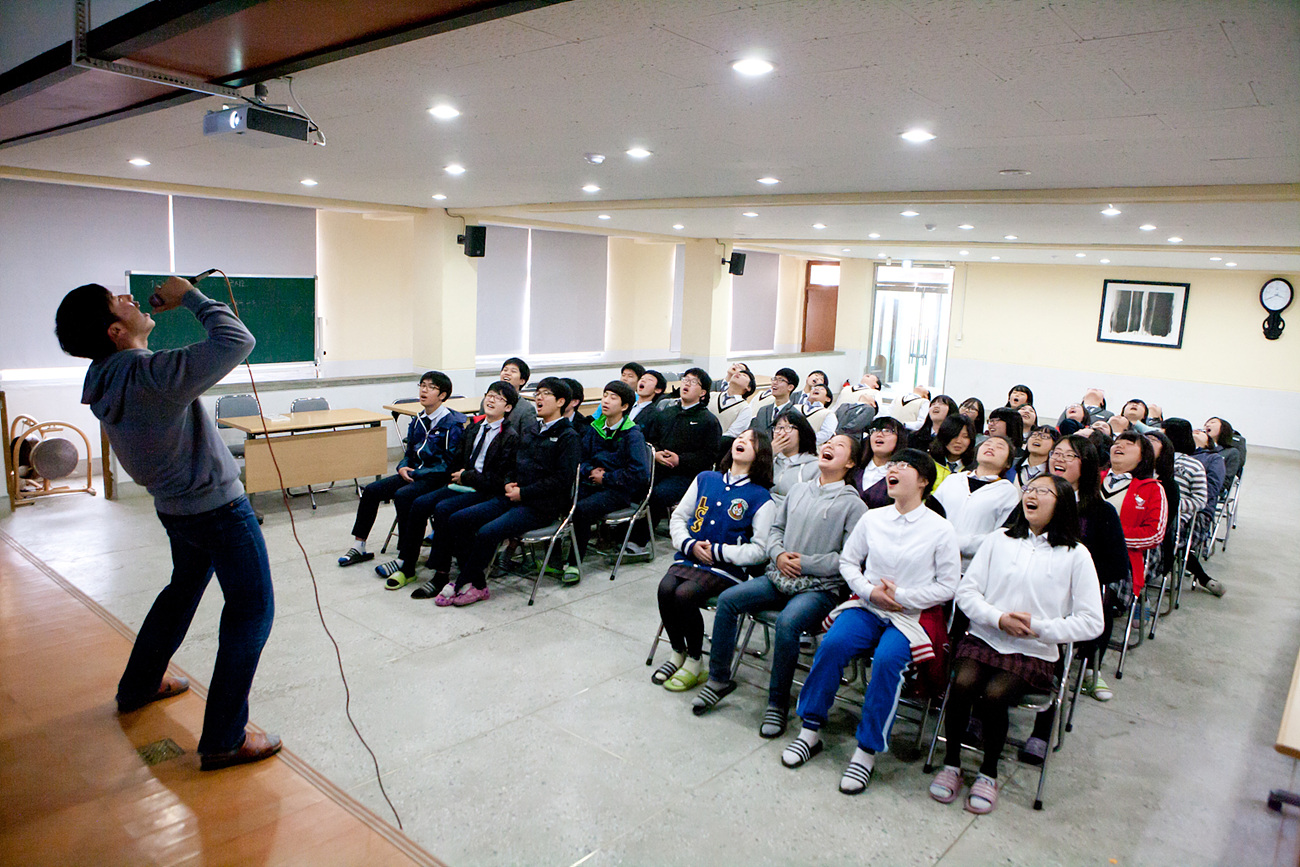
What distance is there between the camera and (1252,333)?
12.7m

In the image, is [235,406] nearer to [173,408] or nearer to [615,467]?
[615,467]

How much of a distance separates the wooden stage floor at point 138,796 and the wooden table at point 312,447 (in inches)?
118

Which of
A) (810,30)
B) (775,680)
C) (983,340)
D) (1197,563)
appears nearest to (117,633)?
(775,680)

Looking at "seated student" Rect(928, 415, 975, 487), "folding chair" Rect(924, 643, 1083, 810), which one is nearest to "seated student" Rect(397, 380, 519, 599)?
"seated student" Rect(928, 415, 975, 487)

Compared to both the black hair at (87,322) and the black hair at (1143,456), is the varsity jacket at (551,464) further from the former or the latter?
the black hair at (1143,456)

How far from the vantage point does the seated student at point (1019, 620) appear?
3051 millimetres

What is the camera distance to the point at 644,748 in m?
3.37

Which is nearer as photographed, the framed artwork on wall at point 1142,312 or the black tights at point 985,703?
the black tights at point 985,703

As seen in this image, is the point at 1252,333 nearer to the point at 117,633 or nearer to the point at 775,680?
the point at 775,680

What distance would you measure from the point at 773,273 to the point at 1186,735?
43.3ft

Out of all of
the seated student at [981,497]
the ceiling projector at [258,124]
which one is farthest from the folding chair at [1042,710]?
the ceiling projector at [258,124]

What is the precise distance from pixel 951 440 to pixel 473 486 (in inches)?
120

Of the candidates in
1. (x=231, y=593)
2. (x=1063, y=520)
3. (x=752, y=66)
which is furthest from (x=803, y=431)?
(x=231, y=593)

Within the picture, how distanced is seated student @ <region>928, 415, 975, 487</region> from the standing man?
12.2ft
